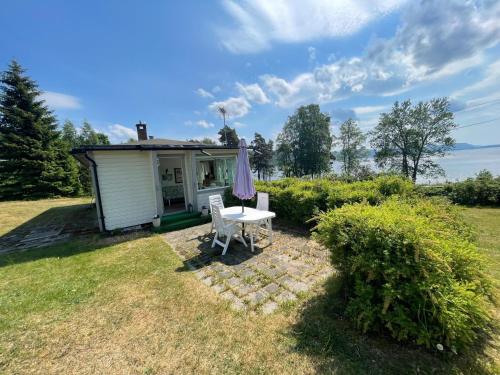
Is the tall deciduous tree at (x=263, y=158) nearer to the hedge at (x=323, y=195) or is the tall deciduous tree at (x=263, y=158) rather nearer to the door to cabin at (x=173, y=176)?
the door to cabin at (x=173, y=176)

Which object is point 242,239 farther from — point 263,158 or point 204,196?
point 263,158

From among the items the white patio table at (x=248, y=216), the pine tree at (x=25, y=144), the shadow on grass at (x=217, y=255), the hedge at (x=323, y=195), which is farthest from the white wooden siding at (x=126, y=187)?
the pine tree at (x=25, y=144)

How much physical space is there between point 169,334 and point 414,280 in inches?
107

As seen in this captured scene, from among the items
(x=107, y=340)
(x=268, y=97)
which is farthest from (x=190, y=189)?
(x=268, y=97)

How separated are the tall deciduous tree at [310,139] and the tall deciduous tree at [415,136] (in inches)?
311

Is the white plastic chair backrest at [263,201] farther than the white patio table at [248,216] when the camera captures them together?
Yes

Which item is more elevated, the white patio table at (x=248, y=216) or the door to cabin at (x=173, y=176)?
the door to cabin at (x=173, y=176)

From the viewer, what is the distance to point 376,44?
10.8 metres

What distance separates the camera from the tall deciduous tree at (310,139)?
3400cm

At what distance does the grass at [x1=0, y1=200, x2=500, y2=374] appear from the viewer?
1.94m

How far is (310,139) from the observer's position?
3447 cm

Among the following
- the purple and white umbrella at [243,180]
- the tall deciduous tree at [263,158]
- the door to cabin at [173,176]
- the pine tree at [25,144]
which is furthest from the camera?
the tall deciduous tree at [263,158]

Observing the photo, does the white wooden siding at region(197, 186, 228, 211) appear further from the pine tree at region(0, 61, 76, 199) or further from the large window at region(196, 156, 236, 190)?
the pine tree at region(0, 61, 76, 199)

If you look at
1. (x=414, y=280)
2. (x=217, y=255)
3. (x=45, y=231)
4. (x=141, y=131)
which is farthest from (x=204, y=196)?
(x=141, y=131)
